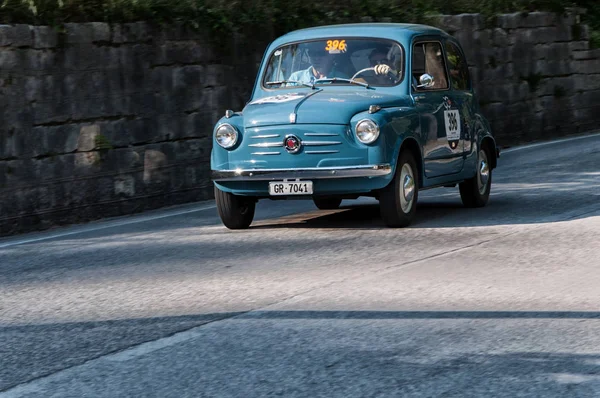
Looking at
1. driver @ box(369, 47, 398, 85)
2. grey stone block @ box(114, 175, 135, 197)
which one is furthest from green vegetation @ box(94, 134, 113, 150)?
driver @ box(369, 47, 398, 85)

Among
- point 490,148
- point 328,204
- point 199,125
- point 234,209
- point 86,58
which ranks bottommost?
point 328,204

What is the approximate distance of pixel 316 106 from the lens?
34.3 feet

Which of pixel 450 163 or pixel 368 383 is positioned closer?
pixel 368 383

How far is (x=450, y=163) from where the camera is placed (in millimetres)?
11609

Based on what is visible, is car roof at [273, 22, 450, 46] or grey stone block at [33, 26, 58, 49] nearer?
car roof at [273, 22, 450, 46]

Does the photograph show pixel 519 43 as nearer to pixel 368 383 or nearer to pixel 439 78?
pixel 439 78

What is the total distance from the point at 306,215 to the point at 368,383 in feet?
22.1

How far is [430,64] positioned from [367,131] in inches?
74.9

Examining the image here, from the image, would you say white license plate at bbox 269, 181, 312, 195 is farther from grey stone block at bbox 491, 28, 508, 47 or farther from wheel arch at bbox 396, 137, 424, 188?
grey stone block at bbox 491, 28, 508, 47

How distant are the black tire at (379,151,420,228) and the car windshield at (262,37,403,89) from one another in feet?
2.90

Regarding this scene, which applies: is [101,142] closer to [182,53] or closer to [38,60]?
[38,60]

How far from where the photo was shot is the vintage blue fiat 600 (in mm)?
10273

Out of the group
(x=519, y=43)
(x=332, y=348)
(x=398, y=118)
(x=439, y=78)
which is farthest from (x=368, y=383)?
(x=519, y=43)

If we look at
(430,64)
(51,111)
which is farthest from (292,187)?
(51,111)
